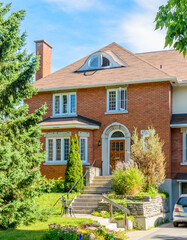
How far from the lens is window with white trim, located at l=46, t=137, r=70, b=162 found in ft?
79.0

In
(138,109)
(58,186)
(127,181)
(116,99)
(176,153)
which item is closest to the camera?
(127,181)

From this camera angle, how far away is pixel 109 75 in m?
25.5

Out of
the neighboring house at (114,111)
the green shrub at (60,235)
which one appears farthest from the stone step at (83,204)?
the green shrub at (60,235)

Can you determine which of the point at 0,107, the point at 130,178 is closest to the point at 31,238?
the point at 0,107

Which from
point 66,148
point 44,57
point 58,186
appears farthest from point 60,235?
point 44,57

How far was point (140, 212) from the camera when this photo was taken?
17172 mm

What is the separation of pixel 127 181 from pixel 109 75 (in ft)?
29.5

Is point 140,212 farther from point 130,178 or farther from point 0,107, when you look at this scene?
point 0,107

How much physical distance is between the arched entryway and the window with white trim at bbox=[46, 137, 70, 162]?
7.72 ft

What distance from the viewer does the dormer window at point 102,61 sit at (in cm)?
2636

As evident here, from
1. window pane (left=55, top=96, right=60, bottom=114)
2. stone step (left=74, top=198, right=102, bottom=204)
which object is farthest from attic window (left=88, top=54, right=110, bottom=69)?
stone step (left=74, top=198, right=102, bottom=204)

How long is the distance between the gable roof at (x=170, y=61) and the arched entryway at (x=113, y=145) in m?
5.02

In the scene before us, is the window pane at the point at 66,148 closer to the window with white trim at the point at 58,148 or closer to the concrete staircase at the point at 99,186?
the window with white trim at the point at 58,148

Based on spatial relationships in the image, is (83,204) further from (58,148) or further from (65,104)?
(65,104)
